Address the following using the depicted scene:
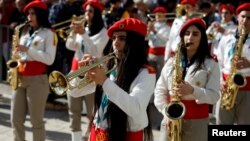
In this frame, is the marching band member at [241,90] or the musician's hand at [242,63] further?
the marching band member at [241,90]

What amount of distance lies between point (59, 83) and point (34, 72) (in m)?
2.33

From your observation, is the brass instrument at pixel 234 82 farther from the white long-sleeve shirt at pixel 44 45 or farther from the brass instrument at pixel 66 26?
the white long-sleeve shirt at pixel 44 45

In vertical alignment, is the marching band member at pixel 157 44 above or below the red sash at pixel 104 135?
above

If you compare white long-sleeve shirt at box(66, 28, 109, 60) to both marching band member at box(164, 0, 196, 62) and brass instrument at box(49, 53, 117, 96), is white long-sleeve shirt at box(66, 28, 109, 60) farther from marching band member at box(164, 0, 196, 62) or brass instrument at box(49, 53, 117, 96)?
brass instrument at box(49, 53, 117, 96)

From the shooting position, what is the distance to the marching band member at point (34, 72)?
261 inches

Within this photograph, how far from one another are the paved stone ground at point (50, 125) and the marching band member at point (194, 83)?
2757 mm

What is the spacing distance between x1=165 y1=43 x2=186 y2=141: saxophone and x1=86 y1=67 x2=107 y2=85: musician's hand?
108cm

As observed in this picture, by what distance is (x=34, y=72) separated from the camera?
6691 millimetres

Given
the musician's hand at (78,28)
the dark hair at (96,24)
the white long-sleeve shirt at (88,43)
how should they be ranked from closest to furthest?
the musician's hand at (78,28)
the white long-sleeve shirt at (88,43)
the dark hair at (96,24)

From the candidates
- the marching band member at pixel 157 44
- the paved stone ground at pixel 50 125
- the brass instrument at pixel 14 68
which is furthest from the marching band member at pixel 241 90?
the marching band member at pixel 157 44

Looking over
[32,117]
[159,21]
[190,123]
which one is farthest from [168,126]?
[159,21]

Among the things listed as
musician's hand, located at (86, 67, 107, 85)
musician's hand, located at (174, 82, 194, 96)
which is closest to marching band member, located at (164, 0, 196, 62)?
musician's hand, located at (174, 82, 194, 96)

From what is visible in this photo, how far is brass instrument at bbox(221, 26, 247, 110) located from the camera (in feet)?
20.9

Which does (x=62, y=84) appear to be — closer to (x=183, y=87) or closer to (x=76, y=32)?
(x=183, y=87)
